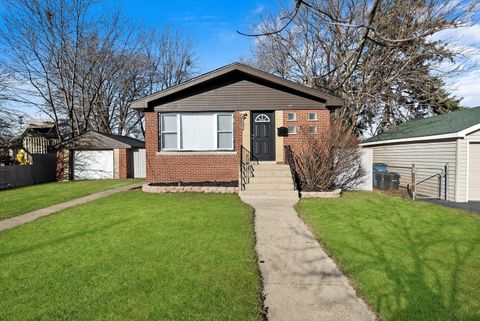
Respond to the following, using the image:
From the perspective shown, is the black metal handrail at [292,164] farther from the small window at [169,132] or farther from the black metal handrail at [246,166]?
the small window at [169,132]

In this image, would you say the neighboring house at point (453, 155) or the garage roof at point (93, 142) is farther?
the garage roof at point (93, 142)

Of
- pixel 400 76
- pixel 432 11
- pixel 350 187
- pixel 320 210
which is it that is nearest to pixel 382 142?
pixel 350 187

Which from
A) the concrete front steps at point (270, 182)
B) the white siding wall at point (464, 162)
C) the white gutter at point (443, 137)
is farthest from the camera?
the white siding wall at point (464, 162)

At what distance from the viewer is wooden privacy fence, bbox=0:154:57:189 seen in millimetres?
15203

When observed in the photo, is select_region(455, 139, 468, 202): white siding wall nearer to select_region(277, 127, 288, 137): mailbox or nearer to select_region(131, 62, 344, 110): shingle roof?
select_region(131, 62, 344, 110): shingle roof

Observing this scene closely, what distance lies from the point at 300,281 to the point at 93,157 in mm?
18577

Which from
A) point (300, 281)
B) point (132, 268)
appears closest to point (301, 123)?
point (300, 281)

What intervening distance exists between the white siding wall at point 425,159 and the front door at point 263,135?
6381 mm

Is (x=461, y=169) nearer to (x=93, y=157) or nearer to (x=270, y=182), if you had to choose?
(x=270, y=182)

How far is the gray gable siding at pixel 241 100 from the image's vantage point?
38.7 feet

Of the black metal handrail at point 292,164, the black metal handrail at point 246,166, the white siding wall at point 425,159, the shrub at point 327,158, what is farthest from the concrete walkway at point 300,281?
the white siding wall at point 425,159

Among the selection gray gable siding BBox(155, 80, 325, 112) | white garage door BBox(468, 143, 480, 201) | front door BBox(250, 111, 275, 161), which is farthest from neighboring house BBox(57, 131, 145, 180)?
white garage door BBox(468, 143, 480, 201)

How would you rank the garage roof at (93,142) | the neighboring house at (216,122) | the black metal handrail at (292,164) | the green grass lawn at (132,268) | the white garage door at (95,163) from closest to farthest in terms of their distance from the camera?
the green grass lawn at (132,268) → the black metal handrail at (292,164) → the neighboring house at (216,122) → the garage roof at (93,142) → the white garage door at (95,163)

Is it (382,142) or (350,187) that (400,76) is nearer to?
(382,142)
